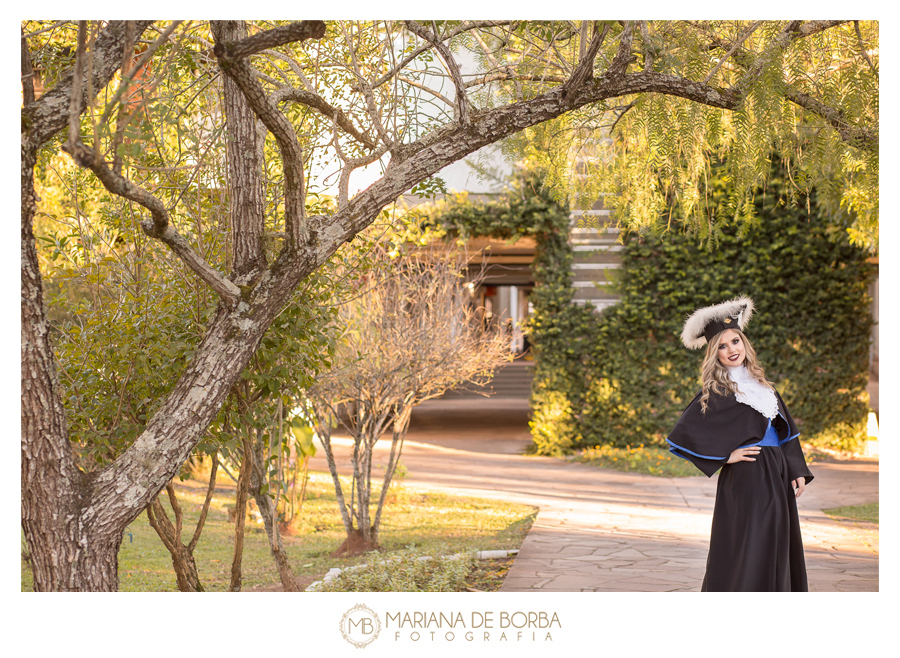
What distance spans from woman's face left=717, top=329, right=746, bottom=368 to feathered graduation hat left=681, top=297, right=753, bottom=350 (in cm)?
3

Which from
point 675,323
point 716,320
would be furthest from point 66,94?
point 675,323

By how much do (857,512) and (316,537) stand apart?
14.9 feet

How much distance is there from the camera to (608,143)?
5.79 m

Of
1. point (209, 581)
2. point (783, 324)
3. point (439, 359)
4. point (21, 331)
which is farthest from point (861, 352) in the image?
point (21, 331)

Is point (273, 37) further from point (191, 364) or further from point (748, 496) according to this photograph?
point (748, 496)

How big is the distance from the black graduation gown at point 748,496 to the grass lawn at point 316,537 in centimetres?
157

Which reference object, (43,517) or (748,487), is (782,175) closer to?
(748,487)

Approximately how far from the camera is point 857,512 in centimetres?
620

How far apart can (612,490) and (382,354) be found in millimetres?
3190

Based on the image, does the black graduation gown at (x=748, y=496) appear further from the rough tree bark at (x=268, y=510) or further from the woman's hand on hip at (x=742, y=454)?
the rough tree bark at (x=268, y=510)

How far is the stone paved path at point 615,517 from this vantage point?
4.51 metres

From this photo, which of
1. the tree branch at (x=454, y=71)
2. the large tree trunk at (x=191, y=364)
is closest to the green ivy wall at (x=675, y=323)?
the tree branch at (x=454, y=71)

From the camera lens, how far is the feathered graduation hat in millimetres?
3459
